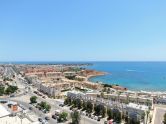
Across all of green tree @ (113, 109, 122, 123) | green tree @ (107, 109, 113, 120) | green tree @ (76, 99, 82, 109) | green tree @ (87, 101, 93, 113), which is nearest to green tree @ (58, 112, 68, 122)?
green tree @ (87, 101, 93, 113)

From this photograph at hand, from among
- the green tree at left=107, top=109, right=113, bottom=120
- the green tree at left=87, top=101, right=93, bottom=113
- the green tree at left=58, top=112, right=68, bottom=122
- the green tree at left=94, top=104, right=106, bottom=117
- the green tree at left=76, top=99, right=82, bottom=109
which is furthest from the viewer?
the green tree at left=76, top=99, right=82, bottom=109

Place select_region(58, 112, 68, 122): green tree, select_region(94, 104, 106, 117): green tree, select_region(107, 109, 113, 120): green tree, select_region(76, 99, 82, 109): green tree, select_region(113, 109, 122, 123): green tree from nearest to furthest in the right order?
select_region(58, 112, 68, 122): green tree
select_region(113, 109, 122, 123): green tree
select_region(107, 109, 113, 120): green tree
select_region(94, 104, 106, 117): green tree
select_region(76, 99, 82, 109): green tree

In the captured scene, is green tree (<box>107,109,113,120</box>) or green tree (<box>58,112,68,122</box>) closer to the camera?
green tree (<box>58,112,68,122</box>)

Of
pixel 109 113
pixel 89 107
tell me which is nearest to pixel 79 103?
pixel 89 107

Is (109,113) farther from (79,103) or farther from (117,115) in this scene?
(79,103)

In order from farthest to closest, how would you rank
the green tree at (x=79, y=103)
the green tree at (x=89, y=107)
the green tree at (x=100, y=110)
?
the green tree at (x=79, y=103)
the green tree at (x=89, y=107)
the green tree at (x=100, y=110)

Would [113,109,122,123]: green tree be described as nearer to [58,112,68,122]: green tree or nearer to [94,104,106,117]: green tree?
[94,104,106,117]: green tree

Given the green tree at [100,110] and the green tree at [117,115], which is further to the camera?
the green tree at [100,110]

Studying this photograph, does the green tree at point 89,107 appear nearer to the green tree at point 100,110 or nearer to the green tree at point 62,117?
the green tree at point 100,110

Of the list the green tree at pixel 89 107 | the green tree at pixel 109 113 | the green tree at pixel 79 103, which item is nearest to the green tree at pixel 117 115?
the green tree at pixel 109 113

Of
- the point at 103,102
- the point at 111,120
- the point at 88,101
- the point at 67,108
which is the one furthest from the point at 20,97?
the point at 111,120

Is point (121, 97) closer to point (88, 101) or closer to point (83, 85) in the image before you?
point (88, 101)
